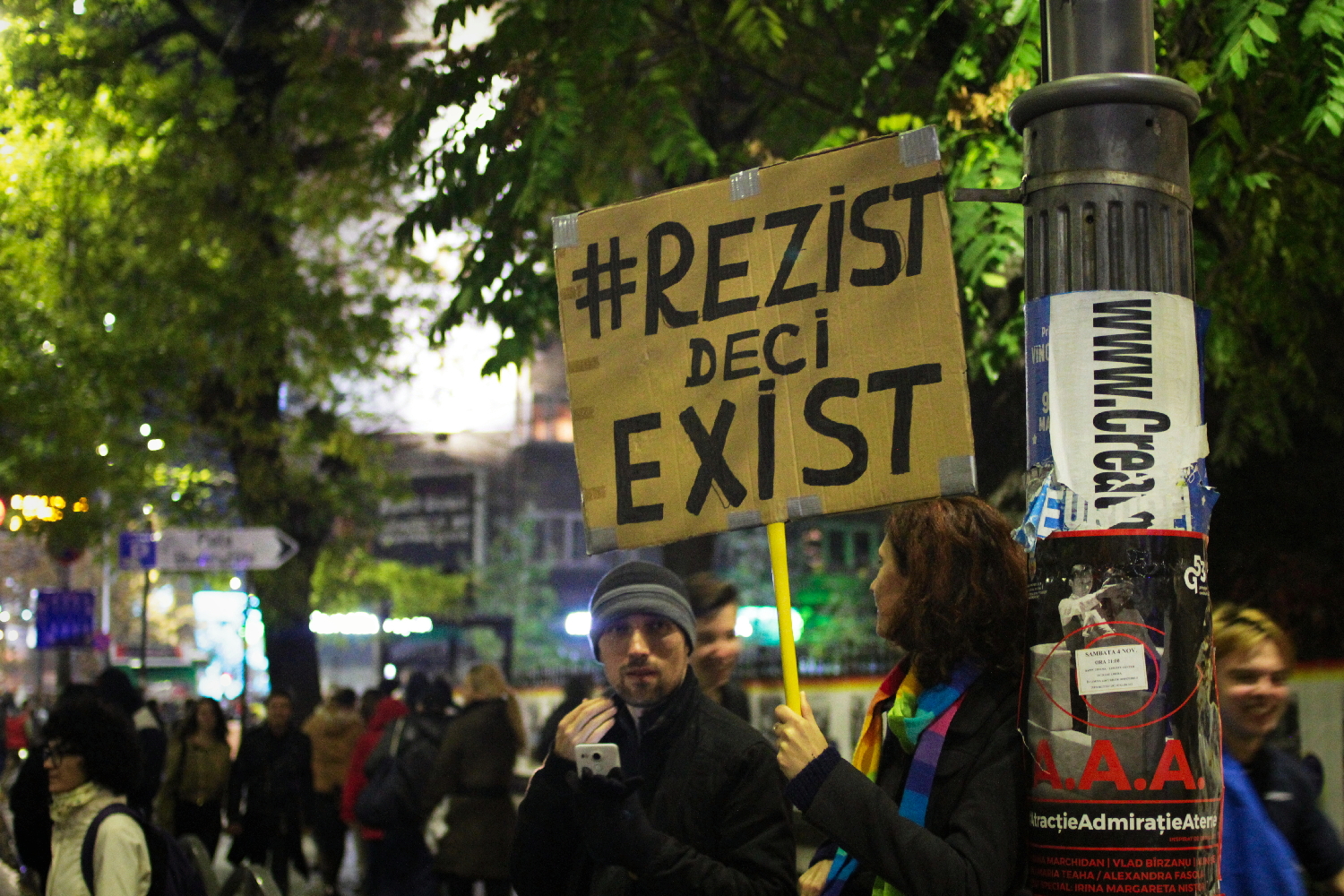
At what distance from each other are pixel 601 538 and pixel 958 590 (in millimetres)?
927

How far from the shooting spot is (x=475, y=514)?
7181 cm

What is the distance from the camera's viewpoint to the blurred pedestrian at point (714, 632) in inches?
259

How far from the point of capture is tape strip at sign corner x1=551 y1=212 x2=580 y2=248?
3811mm

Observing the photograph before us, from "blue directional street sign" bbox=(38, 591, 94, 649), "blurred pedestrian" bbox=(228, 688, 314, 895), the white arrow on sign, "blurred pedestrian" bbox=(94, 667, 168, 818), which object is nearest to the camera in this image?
"blurred pedestrian" bbox=(94, 667, 168, 818)

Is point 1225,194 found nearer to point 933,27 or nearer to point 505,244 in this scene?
point 933,27

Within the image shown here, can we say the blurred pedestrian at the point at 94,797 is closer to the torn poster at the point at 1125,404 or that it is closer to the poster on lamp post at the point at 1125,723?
the poster on lamp post at the point at 1125,723

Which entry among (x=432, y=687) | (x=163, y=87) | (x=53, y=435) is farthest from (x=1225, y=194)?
(x=53, y=435)

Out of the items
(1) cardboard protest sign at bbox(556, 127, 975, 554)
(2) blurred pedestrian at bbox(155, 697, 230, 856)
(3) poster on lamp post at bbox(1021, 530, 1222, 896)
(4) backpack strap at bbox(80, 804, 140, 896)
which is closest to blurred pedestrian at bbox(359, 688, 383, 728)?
(2) blurred pedestrian at bbox(155, 697, 230, 856)

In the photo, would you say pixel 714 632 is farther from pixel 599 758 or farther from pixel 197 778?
pixel 197 778

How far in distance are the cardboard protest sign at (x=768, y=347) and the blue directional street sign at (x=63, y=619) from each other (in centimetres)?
2025

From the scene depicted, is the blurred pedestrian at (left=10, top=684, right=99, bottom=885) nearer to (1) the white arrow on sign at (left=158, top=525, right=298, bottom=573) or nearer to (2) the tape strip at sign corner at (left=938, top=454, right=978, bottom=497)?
(1) the white arrow on sign at (left=158, top=525, right=298, bottom=573)

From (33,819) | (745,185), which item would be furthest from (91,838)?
A: (33,819)

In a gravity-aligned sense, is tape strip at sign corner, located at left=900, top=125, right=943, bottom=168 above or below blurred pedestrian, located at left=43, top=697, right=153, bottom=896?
above

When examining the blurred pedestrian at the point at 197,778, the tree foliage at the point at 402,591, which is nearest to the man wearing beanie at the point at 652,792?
the blurred pedestrian at the point at 197,778
